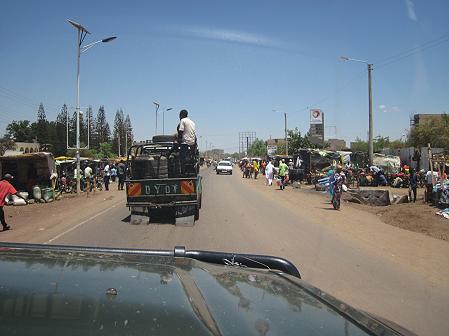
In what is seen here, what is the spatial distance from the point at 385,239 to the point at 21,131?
124774 millimetres

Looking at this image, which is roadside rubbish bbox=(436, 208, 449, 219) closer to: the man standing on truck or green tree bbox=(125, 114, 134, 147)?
the man standing on truck

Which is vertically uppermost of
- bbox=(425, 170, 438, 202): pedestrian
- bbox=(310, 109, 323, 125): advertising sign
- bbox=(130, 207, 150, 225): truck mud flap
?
bbox=(310, 109, 323, 125): advertising sign

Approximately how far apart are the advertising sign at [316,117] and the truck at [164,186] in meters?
46.4

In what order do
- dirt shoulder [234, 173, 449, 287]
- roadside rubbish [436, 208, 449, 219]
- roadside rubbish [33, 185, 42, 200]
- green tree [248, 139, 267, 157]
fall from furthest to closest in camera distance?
1. green tree [248, 139, 267, 157]
2. roadside rubbish [33, 185, 42, 200]
3. roadside rubbish [436, 208, 449, 219]
4. dirt shoulder [234, 173, 449, 287]

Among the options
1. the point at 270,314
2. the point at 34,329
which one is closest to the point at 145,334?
the point at 34,329

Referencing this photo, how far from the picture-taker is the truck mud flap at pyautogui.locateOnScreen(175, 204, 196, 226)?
43.6 ft

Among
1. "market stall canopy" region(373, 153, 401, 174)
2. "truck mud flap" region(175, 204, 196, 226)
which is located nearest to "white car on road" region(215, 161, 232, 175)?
"market stall canopy" region(373, 153, 401, 174)

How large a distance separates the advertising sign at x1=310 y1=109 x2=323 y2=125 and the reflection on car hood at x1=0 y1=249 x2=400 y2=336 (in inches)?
2259

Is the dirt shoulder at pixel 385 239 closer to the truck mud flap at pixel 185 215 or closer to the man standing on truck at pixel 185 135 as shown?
the truck mud flap at pixel 185 215

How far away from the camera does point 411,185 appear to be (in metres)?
20.5

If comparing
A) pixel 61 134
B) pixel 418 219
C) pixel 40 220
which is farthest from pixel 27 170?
pixel 61 134

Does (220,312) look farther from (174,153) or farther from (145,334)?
(174,153)

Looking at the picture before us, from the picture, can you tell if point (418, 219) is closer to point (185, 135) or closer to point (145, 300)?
point (185, 135)

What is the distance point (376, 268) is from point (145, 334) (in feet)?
23.3
